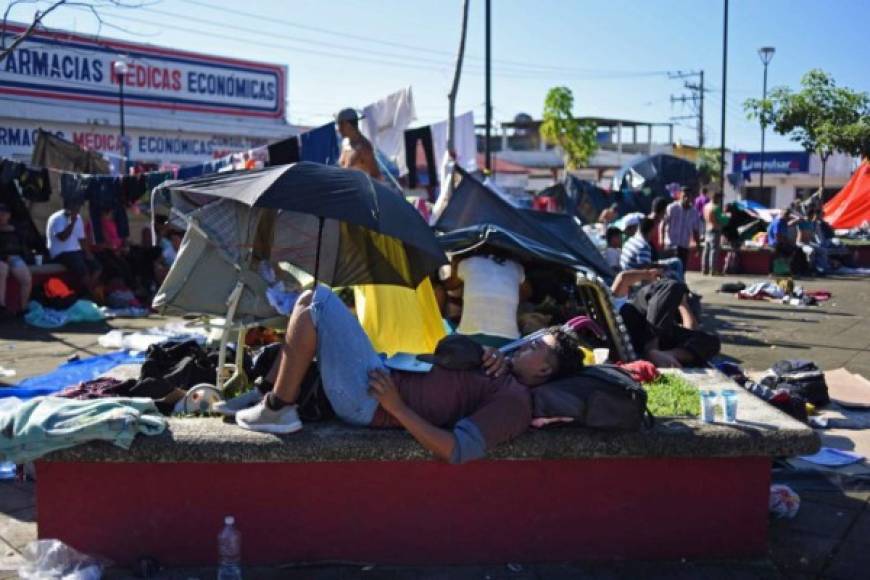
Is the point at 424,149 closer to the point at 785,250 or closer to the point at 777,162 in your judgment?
the point at 785,250

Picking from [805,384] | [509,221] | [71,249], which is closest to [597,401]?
[805,384]

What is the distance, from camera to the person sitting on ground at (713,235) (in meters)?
18.6

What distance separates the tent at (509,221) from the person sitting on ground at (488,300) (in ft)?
3.62

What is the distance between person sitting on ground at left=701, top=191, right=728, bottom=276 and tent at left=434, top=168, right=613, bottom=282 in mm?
11186

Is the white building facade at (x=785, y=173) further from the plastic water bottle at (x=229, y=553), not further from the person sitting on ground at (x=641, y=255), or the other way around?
the plastic water bottle at (x=229, y=553)

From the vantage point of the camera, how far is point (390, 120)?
1515 centimetres

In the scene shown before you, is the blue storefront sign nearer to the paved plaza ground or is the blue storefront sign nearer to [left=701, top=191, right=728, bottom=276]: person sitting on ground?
[left=701, top=191, right=728, bottom=276]: person sitting on ground

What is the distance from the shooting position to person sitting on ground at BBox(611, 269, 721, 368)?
6422mm

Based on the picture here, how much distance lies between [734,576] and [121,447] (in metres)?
2.80

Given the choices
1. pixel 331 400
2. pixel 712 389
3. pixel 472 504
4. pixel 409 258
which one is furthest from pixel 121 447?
pixel 712 389

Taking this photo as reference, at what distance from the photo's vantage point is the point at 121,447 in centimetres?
383

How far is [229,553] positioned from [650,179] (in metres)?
24.0

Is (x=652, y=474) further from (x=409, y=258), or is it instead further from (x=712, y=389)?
(x=409, y=258)

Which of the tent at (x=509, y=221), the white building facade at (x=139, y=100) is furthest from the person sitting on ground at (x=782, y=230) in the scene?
the white building facade at (x=139, y=100)
